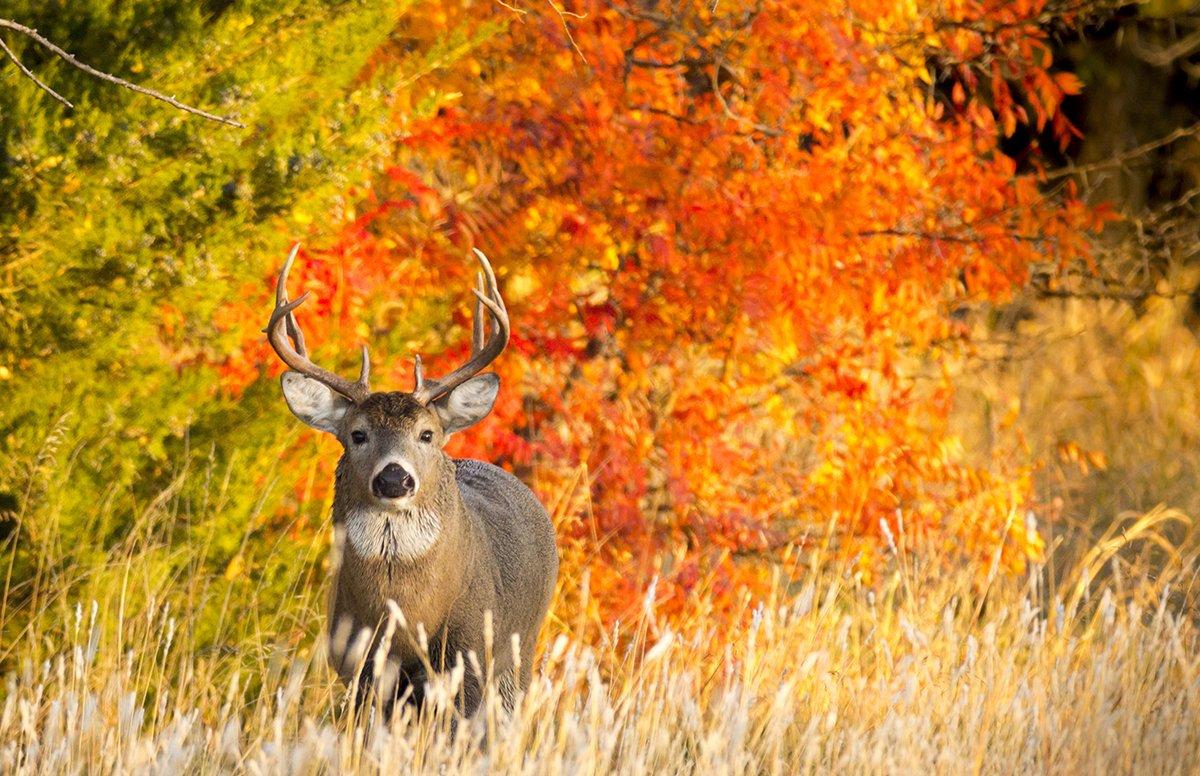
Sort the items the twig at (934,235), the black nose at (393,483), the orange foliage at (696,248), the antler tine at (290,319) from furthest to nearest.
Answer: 1. the twig at (934,235)
2. the orange foliage at (696,248)
3. the antler tine at (290,319)
4. the black nose at (393,483)

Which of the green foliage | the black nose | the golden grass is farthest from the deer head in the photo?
the green foliage

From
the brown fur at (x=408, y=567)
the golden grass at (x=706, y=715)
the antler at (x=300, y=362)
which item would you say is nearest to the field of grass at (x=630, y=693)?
the golden grass at (x=706, y=715)

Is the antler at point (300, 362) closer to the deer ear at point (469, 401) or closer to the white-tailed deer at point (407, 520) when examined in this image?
the white-tailed deer at point (407, 520)

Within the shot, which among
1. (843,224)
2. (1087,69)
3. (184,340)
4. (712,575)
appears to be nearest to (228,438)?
(184,340)

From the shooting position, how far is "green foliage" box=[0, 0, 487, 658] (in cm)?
605

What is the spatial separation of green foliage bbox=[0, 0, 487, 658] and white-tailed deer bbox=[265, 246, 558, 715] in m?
0.75

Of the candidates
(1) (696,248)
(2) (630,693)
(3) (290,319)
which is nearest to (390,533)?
(3) (290,319)

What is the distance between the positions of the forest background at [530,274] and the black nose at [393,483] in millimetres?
914

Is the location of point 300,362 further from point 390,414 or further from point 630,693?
point 630,693

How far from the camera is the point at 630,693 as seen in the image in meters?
4.49

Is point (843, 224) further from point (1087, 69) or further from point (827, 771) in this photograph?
point (1087, 69)

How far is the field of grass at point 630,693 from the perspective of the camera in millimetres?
4059

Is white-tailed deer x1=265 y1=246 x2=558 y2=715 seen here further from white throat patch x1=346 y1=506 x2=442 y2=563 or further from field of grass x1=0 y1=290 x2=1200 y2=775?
field of grass x1=0 y1=290 x2=1200 y2=775

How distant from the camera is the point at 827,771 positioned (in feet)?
15.2
